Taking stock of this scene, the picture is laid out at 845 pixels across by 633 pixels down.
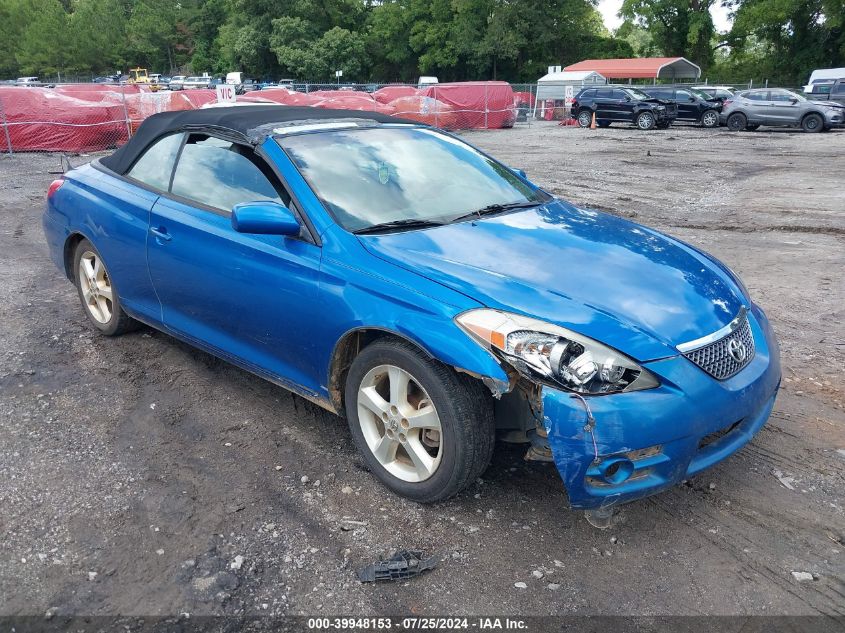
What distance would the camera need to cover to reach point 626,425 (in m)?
2.56

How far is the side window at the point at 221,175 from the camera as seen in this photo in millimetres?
3662

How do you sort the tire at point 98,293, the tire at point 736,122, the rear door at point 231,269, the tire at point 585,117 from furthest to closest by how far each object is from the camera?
the tire at point 585,117, the tire at point 736,122, the tire at point 98,293, the rear door at point 231,269

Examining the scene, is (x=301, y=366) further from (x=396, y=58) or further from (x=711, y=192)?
(x=396, y=58)

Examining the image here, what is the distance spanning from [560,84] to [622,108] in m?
12.1

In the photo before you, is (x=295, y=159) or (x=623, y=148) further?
(x=623, y=148)

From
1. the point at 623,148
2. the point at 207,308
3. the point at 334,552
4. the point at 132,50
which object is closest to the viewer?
the point at 334,552

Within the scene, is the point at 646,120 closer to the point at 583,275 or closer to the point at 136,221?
the point at 136,221

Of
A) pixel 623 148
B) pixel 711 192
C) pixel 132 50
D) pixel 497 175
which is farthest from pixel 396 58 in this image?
pixel 497 175

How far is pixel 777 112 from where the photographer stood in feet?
80.7

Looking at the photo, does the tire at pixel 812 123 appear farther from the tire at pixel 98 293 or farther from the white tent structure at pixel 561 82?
the tire at pixel 98 293

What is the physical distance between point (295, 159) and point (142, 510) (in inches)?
71.0

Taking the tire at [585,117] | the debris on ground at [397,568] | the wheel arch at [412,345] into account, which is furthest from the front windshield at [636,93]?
the debris on ground at [397,568]

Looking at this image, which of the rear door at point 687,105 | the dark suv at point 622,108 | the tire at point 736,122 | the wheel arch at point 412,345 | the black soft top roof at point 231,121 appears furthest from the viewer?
the rear door at point 687,105

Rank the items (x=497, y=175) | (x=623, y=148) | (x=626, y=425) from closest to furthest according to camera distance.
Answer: (x=626, y=425)
(x=497, y=175)
(x=623, y=148)
